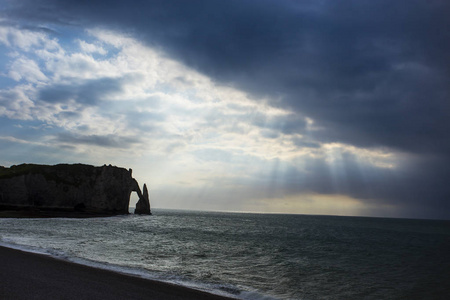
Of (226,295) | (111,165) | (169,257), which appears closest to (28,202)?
(111,165)

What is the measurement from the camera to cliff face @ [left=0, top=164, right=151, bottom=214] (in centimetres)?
7731

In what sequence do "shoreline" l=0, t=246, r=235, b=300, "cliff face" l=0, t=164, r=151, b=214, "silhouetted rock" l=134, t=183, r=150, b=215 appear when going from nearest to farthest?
1. "shoreline" l=0, t=246, r=235, b=300
2. "cliff face" l=0, t=164, r=151, b=214
3. "silhouetted rock" l=134, t=183, r=150, b=215

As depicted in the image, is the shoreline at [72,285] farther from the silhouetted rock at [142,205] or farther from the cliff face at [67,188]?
the silhouetted rock at [142,205]

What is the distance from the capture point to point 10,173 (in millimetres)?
77562

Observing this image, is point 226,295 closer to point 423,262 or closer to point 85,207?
point 423,262

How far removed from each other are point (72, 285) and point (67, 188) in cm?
8843

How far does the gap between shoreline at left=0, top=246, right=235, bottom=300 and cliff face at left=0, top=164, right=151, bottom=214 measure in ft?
252

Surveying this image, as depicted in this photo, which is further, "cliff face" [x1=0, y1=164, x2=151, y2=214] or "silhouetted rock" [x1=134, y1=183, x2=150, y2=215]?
"silhouetted rock" [x1=134, y1=183, x2=150, y2=215]

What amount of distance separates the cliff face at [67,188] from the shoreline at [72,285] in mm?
76961

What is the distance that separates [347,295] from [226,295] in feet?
22.3

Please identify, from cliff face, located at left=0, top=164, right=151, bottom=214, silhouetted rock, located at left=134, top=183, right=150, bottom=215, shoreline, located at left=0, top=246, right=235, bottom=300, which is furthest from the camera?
silhouetted rock, located at left=134, top=183, right=150, bottom=215

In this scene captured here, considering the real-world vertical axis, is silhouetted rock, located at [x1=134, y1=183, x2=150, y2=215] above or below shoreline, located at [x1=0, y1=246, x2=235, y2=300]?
below

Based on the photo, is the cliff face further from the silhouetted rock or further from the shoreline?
the shoreline

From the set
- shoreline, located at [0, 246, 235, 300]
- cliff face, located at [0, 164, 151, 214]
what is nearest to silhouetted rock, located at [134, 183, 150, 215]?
cliff face, located at [0, 164, 151, 214]
